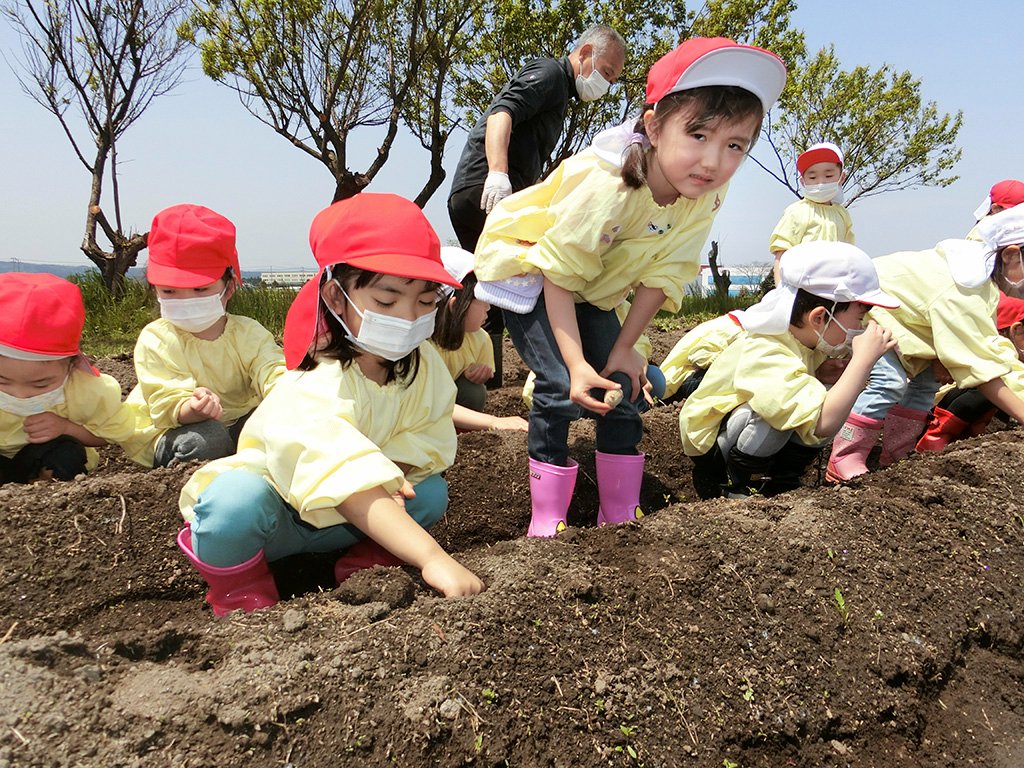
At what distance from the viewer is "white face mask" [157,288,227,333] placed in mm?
3020

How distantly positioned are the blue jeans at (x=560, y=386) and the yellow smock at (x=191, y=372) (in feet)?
4.00

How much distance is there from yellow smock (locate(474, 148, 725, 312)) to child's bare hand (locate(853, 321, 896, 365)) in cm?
69

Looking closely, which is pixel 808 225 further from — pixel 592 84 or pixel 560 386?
pixel 560 386

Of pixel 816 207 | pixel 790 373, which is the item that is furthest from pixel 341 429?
pixel 816 207

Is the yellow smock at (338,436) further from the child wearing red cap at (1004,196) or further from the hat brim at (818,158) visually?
the hat brim at (818,158)

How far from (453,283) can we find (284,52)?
11812mm

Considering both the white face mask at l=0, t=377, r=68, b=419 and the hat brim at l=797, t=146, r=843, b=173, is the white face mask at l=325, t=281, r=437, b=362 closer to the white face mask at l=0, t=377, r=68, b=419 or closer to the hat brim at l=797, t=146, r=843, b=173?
the white face mask at l=0, t=377, r=68, b=419

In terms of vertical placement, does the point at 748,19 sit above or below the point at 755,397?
above

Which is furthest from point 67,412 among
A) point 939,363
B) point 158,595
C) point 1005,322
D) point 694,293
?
point 694,293

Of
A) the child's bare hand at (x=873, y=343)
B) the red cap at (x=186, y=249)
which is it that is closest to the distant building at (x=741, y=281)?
the child's bare hand at (x=873, y=343)

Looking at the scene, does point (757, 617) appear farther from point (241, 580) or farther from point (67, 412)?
point (67, 412)

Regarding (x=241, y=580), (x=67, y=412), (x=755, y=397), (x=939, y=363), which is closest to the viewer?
(x=241, y=580)

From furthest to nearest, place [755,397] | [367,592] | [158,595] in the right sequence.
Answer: [755,397] → [158,595] → [367,592]

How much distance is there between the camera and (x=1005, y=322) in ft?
13.7
